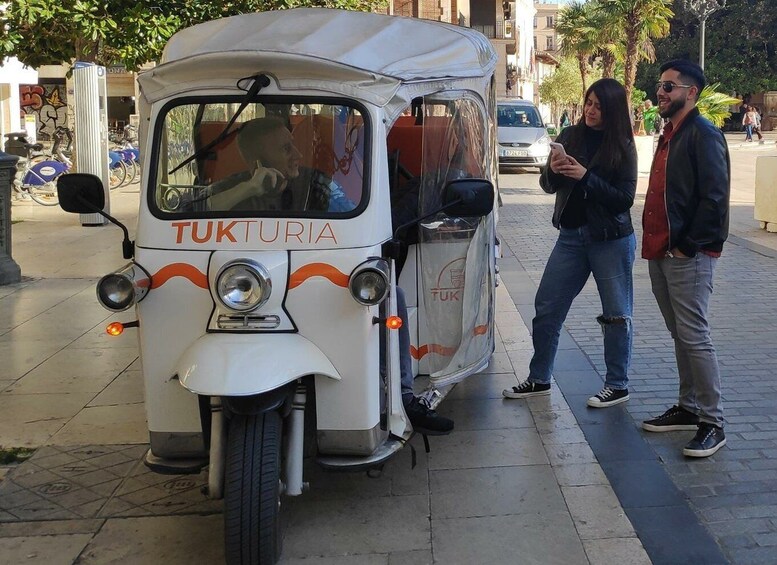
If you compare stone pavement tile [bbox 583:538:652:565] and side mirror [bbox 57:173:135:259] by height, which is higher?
side mirror [bbox 57:173:135:259]

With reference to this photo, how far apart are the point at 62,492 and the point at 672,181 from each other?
3515mm

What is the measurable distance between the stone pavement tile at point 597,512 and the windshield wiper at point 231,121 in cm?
232

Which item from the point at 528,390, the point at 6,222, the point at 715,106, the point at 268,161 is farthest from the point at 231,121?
the point at 715,106

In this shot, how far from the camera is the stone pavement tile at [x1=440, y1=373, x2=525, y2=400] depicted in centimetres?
609

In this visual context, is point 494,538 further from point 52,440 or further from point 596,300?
point 596,300

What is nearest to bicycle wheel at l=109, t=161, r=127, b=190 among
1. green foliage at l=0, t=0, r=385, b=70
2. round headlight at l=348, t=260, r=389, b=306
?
green foliage at l=0, t=0, r=385, b=70

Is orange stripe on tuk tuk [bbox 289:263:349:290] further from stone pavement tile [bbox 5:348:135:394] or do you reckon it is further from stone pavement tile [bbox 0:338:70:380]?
stone pavement tile [bbox 0:338:70:380]

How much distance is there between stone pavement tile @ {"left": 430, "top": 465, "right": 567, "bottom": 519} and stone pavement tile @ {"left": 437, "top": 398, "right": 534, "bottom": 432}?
663mm

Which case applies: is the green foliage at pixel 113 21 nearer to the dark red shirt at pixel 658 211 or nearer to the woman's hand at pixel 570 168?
the woman's hand at pixel 570 168

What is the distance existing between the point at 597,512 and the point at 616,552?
0.40 m

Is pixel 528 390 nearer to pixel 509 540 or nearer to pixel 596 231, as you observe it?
pixel 596 231

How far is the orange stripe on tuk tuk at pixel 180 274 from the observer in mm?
3918

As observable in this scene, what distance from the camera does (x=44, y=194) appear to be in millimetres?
18094

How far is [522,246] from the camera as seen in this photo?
40.7 feet
